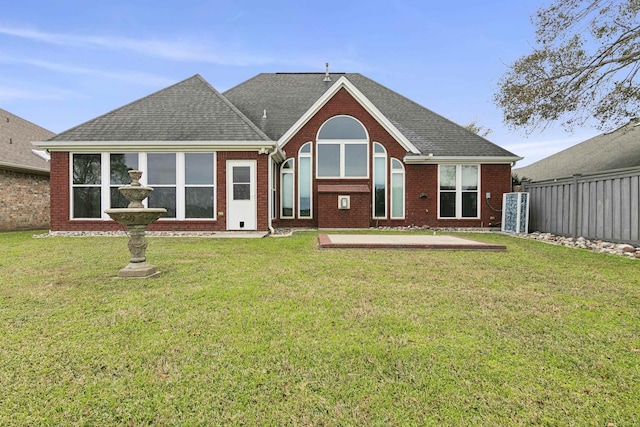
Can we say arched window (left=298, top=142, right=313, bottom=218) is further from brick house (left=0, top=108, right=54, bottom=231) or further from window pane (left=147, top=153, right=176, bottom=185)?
brick house (left=0, top=108, right=54, bottom=231)

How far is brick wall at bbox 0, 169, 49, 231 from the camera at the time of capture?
12.9m

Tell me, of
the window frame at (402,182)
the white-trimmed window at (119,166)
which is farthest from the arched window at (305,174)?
the white-trimmed window at (119,166)

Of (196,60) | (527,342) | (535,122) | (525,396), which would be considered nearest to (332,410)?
(525,396)

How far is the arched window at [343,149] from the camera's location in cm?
1383

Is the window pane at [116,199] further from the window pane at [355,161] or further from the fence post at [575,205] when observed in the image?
the fence post at [575,205]

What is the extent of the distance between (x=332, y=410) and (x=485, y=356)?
49.5 inches

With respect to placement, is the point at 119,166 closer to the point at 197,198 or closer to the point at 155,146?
the point at 155,146

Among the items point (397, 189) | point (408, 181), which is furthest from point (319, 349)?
point (408, 181)

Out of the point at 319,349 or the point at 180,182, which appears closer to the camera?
the point at 319,349

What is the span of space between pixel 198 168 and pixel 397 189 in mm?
7886

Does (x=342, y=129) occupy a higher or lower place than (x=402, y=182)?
higher

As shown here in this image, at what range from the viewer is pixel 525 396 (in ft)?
6.22

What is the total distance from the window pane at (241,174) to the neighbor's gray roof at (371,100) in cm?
376

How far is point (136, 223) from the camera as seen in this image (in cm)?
480
